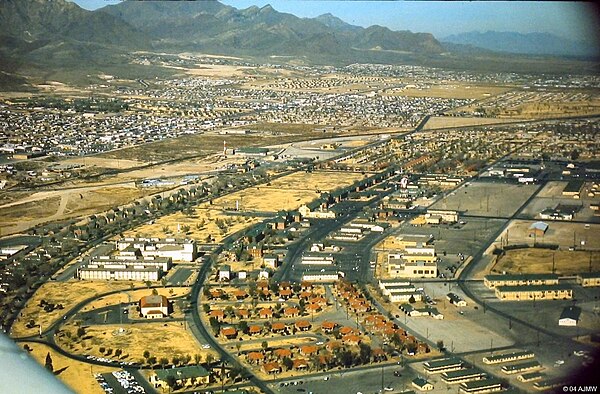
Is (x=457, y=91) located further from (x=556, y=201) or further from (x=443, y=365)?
(x=443, y=365)

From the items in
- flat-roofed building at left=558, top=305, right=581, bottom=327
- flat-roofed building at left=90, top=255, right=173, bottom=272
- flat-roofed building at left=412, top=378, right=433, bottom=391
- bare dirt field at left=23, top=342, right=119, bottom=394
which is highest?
flat-roofed building at left=558, top=305, right=581, bottom=327

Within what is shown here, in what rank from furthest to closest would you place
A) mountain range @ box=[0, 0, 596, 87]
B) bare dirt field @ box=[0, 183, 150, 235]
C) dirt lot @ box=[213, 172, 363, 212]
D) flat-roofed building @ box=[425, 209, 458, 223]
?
mountain range @ box=[0, 0, 596, 87]
dirt lot @ box=[213, 172, 363, 212]
bare dirt field @ box=[0, 183, 150, 235]
flat-roofed building @ box=[425, 209, 458, 223]

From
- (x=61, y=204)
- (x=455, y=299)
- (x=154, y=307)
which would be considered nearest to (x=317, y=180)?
(x=61, y=204)

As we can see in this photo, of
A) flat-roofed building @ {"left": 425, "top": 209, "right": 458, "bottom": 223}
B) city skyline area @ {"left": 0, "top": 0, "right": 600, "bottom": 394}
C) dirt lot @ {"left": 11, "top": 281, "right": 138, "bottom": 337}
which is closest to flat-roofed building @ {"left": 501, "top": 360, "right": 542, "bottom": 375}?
city skyline area @ {"left": 0, "top": 0, "right": 600, "bottom": 394}

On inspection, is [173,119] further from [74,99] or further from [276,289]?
[276,289]

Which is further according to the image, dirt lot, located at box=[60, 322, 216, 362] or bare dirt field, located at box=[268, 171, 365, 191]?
bare dirt field, located at box=[268, 171, 365, 191]

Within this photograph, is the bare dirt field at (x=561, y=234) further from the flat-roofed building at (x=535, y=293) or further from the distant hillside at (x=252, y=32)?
the distant hillside at (x=252, y=32)

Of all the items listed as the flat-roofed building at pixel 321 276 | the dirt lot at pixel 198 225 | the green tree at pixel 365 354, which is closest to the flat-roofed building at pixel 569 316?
the green tree at pixel 365 354

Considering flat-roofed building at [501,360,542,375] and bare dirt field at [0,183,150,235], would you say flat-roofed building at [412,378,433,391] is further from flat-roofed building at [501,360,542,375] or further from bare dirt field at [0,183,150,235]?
bare dirt field at [0,183,150,235]
